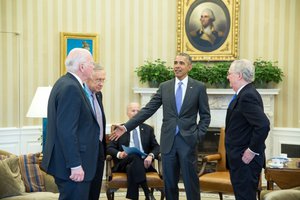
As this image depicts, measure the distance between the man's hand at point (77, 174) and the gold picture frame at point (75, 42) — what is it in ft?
13.8

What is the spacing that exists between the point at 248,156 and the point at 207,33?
13.5 ft

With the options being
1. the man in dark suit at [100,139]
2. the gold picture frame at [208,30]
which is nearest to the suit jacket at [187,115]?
the man in dark suit at [100,139]

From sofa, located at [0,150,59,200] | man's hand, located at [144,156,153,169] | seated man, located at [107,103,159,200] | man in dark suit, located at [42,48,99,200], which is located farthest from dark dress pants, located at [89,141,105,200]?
man's hand, located at [144,156,153,169]

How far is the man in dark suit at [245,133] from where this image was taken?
354 cm

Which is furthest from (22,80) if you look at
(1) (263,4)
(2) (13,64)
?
(1) (263,4)

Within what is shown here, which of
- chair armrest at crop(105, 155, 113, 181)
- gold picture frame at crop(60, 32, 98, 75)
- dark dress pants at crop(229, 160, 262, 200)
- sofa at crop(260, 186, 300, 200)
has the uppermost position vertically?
gold picture frame at crop(60, 32, 98, 75)

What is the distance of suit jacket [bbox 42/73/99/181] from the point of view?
3113mm

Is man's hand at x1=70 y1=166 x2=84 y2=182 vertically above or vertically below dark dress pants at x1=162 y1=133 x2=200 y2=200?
above

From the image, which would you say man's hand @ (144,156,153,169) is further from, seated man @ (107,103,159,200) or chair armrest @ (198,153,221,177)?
chair armrest @ (198,153,221,177)

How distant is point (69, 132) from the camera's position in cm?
310

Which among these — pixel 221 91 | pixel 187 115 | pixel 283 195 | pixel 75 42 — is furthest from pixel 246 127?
pixel 75 42

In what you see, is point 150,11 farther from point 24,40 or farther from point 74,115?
point 74,115

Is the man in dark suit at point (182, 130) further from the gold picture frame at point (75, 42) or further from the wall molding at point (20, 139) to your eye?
the gold picture frame at point (75, 42)

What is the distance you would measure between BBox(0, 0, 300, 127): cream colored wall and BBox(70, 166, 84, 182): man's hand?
158 inches
